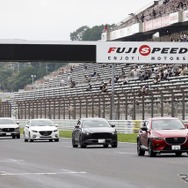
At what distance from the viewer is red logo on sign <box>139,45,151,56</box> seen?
54.8 metres

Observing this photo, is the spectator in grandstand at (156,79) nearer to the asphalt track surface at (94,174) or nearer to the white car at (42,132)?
the white car at (42,132)

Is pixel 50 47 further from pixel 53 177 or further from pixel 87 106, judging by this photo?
pixel 53 177

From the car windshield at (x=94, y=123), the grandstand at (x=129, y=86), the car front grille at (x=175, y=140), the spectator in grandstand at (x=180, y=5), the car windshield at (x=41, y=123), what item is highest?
the spectator in grandstand at (x=180, y=5)

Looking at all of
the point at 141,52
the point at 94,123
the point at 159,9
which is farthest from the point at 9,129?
the point at 159,9

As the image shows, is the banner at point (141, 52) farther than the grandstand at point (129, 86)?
Yes

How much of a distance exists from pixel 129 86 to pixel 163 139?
125ft

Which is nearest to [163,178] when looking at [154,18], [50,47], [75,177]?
[75,177]

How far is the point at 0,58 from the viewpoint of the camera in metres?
53.4

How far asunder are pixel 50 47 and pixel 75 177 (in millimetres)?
36777

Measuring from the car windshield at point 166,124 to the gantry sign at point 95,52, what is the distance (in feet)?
86.6

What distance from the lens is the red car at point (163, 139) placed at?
2625 centimetres

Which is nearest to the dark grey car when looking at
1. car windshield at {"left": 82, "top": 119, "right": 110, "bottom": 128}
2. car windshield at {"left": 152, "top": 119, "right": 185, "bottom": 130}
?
car windshield at {"left": 82, "top": 119, "right": 110, "bottom": 128}

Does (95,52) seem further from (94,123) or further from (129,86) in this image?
(94,123)

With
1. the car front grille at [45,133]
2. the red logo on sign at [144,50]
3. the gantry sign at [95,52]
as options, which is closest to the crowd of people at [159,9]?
the gantry sign at [95,52]
